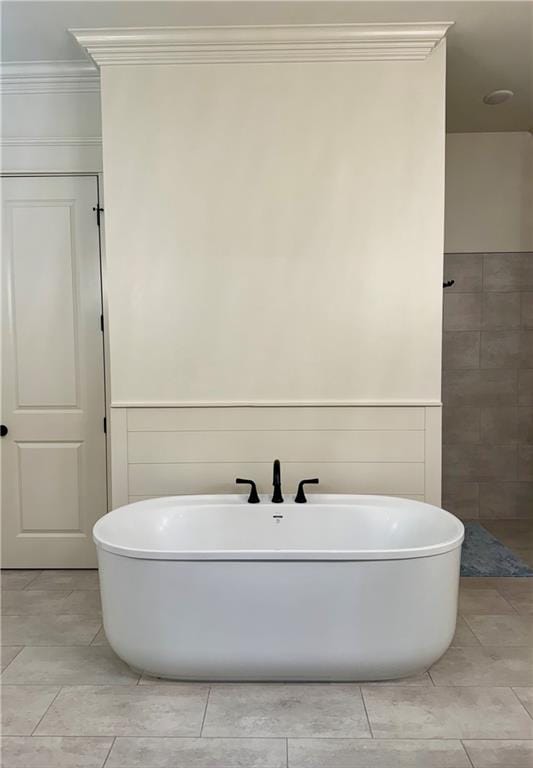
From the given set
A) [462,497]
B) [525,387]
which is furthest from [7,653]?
[525,387]

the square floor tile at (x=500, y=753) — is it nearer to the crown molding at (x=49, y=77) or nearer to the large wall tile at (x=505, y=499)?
the large wall tile at (x=505, y=499)

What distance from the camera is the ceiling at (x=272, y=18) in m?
2.55

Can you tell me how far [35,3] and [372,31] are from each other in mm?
1512

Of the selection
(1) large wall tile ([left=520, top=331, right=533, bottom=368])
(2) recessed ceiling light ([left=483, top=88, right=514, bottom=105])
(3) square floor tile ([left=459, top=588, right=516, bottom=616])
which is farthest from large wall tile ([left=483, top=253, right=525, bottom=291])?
(3) square floor tile ([left=459, top=588, right=516, bottom=616])

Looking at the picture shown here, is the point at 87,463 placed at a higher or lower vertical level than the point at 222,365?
lower

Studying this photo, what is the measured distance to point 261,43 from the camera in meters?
2.78

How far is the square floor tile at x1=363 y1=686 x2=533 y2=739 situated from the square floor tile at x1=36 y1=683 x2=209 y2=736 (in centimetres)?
61

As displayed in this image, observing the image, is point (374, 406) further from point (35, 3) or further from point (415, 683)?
point (35, 3)

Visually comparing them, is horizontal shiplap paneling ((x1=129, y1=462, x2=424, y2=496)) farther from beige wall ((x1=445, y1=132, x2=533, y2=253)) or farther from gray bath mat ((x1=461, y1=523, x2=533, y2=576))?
beige wall ((x1=445, y1=132, x2=533, y2=253))

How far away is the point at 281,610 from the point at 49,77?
2958 millimetres

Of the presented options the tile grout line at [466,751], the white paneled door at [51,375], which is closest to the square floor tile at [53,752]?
the tile grout line at [466,751]

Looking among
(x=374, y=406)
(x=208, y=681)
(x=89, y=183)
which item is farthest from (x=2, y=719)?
(x=89, y=183)

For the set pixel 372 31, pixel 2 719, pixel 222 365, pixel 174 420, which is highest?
pixel 372 31

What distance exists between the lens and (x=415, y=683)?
7.07 ft
